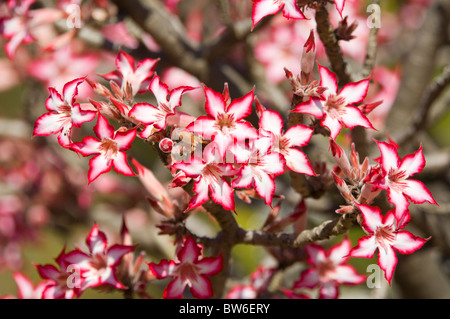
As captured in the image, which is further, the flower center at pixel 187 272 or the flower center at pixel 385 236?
the flower center at pixel 187 272

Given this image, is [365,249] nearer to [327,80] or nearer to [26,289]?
[327,80]

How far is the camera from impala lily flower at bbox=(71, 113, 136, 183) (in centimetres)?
72

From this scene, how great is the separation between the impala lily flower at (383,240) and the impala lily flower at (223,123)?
20 centimetres

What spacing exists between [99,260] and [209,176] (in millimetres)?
327

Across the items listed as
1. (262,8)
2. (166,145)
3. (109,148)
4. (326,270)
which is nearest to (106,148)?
(109,148)

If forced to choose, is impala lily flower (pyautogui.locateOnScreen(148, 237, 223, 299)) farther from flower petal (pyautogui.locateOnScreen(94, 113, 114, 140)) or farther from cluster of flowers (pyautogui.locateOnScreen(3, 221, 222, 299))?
flower petal (pyautogui.locateOnScreen(94, 113, 114, 140))

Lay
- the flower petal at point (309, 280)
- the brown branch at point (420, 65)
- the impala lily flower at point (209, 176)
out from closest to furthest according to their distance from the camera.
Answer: the impala lily flower at point (209, 176), the flower petal at point (309, 280), the brown branch at point (420, 65)

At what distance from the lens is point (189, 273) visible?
2.82 ft

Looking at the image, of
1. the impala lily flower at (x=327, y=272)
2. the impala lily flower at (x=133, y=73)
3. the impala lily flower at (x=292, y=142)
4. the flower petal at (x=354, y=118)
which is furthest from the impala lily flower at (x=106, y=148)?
the impala lily flower at (x=327, y=272)

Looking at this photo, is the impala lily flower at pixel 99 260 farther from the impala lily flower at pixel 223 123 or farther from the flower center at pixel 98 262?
the impala lily flower at pixel 223 123

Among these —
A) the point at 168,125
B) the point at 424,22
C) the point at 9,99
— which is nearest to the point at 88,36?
the point at 168,125

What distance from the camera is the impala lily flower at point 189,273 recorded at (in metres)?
0.84

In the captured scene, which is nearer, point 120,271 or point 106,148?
point 106,148

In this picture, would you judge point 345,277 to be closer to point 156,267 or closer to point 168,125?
point 156,267
